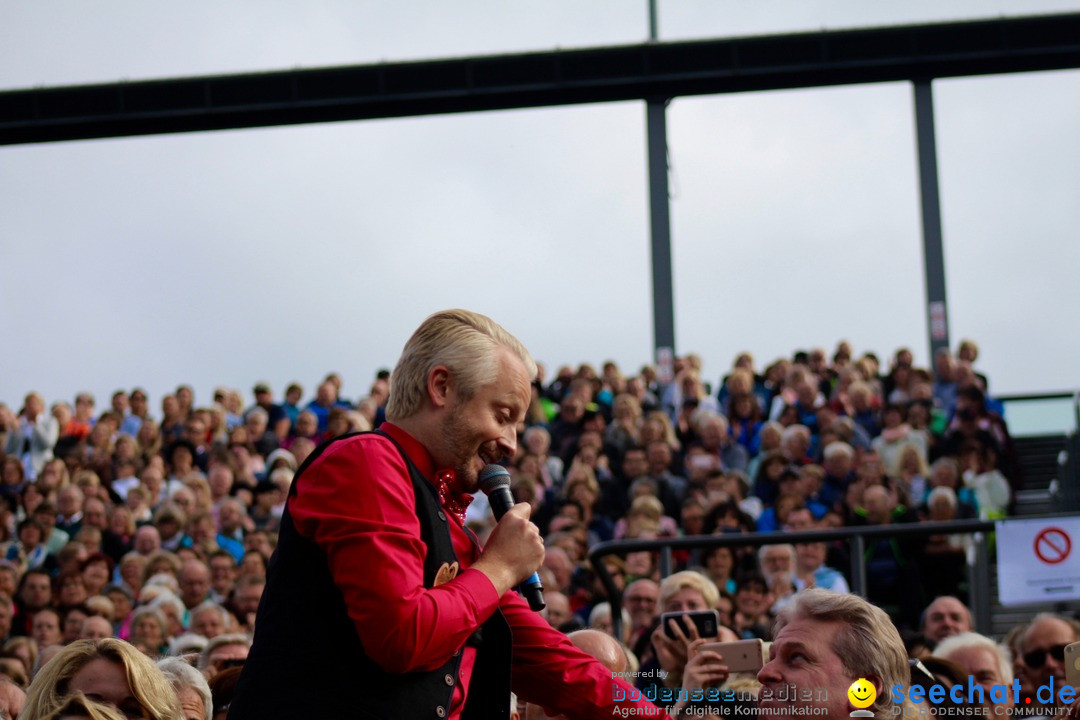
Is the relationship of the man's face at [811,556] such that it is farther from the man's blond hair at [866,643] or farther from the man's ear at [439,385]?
the man's ear at [439,385]

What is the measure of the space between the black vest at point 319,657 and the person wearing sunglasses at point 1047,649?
157 inches

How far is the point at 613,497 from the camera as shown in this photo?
11805mm

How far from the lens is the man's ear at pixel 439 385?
3059 millimetres

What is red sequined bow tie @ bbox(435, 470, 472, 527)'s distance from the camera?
121 inches

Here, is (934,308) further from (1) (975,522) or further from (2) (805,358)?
(1) (975,522)

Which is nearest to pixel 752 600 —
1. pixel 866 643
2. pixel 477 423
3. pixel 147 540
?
pixel 866 643

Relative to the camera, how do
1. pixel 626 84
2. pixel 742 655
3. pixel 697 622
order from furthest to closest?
1. pixel 626 84
2. pixel 697 622
3. pixel 742 655

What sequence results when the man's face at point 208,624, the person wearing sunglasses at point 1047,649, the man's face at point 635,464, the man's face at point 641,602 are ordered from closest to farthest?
the person wearing sunglasses at point 1047,649 → the man's face at point 641,602 → the man's face at point 208,624 → the man's face at point 635,464

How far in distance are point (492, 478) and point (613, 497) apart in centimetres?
876

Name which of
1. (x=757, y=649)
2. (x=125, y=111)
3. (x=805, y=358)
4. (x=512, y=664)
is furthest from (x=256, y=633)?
(x=125, y=111)

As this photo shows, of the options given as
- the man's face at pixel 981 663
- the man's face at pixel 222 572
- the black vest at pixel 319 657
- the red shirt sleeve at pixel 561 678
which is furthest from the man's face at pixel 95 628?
the black vest at pixel 319 657

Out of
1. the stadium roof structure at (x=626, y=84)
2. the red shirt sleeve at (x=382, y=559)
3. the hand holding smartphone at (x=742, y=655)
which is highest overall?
the stadium roof structure at (x=626, y=84)

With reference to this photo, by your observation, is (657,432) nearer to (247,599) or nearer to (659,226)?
(247,599)

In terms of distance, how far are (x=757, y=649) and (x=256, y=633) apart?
6.80 feet
